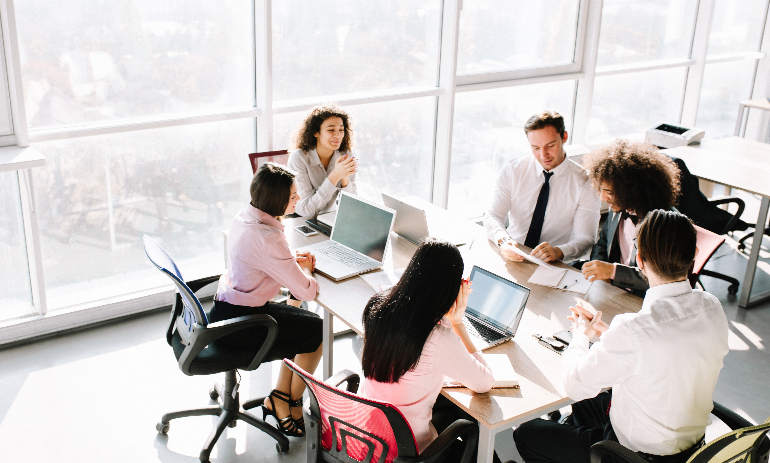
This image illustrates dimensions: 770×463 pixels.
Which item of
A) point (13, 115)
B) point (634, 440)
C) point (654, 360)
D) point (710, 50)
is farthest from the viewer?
point (710, 50)

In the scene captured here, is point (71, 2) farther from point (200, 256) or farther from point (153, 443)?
point (153, 443)

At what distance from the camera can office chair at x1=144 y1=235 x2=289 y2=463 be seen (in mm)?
2719

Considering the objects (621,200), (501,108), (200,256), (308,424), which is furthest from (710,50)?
(308,424)

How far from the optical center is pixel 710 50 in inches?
269

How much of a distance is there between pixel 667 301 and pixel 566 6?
4007mm

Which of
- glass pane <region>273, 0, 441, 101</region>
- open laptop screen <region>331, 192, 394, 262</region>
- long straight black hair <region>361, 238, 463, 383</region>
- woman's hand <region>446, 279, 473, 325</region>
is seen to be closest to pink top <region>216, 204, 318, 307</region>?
open laptop screen <region>331, 192, 394, 262</region>

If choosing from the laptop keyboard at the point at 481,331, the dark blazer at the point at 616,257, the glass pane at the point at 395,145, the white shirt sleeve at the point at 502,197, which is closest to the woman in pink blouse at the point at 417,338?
the laptop keyboard at the point at 481,331

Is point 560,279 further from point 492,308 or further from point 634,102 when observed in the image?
point 634,102

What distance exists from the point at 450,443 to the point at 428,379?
0.20m

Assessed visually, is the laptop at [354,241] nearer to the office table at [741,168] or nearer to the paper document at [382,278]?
the paper document at [382,278]

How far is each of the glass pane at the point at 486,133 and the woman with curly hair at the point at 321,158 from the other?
5.07 ft

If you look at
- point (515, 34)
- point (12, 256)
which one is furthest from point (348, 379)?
point (515, 34)

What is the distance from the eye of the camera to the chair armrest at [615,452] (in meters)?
2.05

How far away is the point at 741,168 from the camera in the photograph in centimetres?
493
